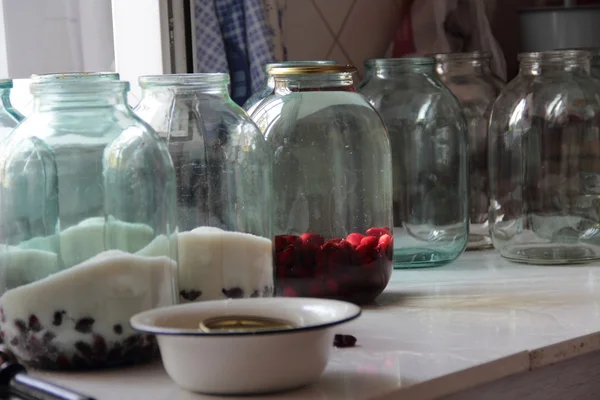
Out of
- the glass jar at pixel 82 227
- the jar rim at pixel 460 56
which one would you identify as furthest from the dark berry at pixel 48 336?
the jar rim at pixel 460 56

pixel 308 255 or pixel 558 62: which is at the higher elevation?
pixel 558 62

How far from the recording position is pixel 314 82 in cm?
106

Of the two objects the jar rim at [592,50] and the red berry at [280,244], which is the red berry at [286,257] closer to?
the red berry at [280,244]

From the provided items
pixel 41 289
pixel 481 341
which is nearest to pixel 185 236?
pixel 41 289

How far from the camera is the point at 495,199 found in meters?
1.34

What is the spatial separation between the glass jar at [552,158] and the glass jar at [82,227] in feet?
1.99

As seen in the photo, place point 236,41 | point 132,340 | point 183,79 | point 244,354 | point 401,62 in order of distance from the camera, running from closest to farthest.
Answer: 1. point 244,354
2. point 132,340
3. point 183,79
4. point 401,62
5. point 236,41

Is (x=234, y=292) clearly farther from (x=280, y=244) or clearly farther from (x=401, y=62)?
(x=401, y=62)

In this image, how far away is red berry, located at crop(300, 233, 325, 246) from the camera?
3.38 feet

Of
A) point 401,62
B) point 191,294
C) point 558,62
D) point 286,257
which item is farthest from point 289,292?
point 558,62

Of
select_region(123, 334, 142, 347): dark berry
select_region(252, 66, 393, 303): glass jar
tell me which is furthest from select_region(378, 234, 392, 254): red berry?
select_region(123, 334, 142, 347): dark berry

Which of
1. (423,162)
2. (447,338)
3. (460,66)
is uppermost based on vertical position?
Result: (460,66)

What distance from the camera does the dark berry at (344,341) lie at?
2.87ft

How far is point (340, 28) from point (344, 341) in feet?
2.65
